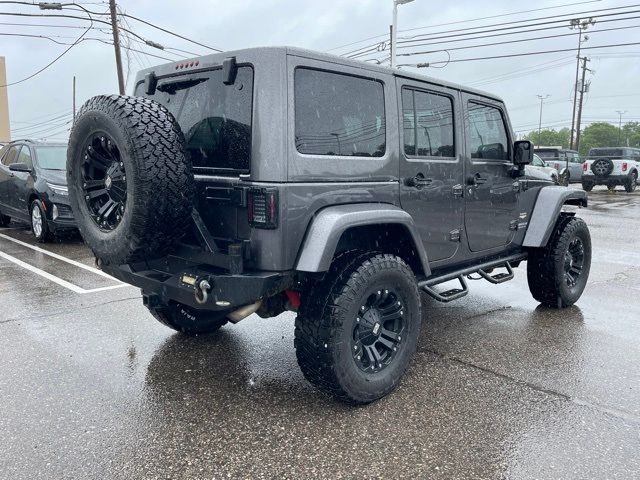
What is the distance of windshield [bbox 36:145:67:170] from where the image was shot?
8.99 metres

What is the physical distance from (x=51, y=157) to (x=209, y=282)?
761 centimetres

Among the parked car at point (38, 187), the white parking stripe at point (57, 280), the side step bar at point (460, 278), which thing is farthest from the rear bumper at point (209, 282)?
the parked car at point (38, 187)

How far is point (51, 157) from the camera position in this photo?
9.14 metres

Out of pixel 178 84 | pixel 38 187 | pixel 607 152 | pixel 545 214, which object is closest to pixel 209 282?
pixel 178 84

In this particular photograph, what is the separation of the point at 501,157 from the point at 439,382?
2103 millimetres

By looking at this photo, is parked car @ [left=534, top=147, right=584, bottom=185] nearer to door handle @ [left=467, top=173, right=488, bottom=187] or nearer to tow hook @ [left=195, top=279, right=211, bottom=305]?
door handle @ [left=467, top=173, right=488, bottom=187]

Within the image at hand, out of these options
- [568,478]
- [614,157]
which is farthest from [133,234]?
[614,157]

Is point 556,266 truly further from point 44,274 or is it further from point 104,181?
point 44,274

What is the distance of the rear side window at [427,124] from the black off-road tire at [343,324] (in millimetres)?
904

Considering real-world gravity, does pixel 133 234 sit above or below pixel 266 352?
above

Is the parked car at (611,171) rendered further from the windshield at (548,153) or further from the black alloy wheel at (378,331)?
the black alloy wheel at (378,331)

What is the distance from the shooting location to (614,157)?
69.8 feet

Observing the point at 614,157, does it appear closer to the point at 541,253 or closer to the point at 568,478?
the point at 541,253

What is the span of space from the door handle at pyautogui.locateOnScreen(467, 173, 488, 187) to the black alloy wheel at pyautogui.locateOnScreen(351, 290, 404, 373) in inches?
50.8
